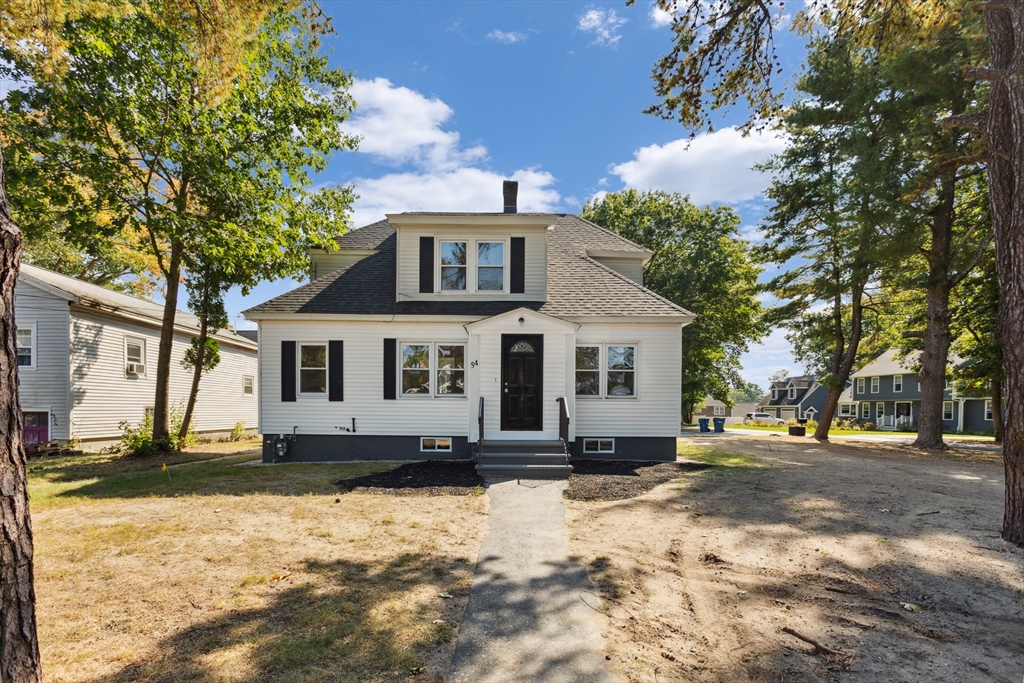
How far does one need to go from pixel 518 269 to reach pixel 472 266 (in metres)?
1.22

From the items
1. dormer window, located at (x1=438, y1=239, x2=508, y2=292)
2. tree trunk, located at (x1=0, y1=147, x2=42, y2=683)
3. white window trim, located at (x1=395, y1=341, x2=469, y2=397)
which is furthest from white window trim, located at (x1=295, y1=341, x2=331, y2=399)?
tree trunk, located at (x1=0, y1=147, x2=42, y2=683)

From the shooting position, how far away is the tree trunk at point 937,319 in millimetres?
16656

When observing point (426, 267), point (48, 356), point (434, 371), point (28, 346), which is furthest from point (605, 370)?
point (28, 346)

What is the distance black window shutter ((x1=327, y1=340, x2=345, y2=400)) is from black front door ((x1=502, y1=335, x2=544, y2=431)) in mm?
4090

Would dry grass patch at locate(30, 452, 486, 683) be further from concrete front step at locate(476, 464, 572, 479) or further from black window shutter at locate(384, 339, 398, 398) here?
black window shutter at locate(384, 339, 398, 398)

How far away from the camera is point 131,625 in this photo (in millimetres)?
4070

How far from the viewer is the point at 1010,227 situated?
6.21 metres

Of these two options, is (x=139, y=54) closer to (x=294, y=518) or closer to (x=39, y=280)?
(x=39, y=280)

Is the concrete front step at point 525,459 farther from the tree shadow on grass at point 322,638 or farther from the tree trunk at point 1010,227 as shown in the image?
the tree trunk at point 1010,227

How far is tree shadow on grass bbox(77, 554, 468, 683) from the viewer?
3.43m

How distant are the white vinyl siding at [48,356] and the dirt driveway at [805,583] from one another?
16.2 meters

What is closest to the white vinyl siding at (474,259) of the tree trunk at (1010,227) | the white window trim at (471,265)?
the white window trim at (471,265)

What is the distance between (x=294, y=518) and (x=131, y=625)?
10.6 feet

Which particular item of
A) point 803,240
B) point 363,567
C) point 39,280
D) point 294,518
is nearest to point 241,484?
point 294,518
